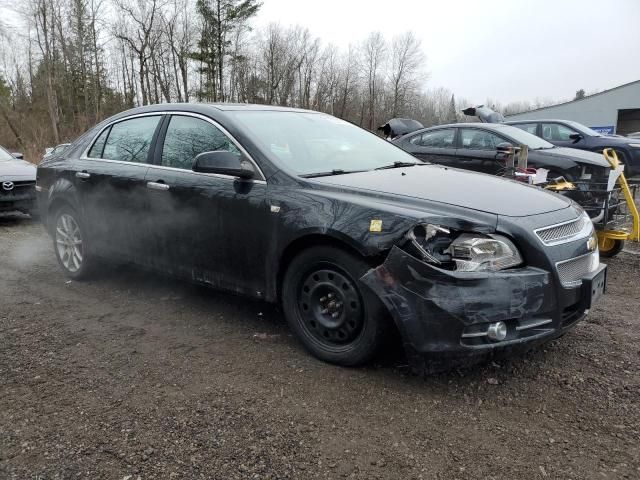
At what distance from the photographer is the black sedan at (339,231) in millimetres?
2783

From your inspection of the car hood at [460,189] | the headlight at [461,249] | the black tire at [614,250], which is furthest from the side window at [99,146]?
the black tire at [614,250]

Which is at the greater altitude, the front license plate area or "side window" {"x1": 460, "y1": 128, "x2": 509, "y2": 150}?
"side window" {"x1": 460, "y1": 128, "x2": 509, "y2": 150}

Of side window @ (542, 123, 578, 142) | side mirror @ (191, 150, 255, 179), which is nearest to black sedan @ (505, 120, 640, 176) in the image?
side window @ (542, 123, 578, 142)

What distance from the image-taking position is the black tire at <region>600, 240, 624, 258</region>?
6.10m

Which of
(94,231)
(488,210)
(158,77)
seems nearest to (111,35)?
(158,77)

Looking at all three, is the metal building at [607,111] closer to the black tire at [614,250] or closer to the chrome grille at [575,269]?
the black tire at [614,250]

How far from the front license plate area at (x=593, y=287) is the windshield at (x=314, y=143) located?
1.66 m

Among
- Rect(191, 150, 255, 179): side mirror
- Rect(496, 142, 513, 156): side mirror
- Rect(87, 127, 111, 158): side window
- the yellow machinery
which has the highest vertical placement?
Rect(496, 142, 513, 156): side mirror

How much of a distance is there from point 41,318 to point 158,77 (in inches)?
1674

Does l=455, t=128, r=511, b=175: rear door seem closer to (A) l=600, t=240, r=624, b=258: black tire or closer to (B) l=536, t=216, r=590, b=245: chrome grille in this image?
(A) l=600, t=240, r=624, b=258: black tire

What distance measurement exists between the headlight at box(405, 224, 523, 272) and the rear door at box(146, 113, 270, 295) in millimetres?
1123

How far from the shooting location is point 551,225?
3.01 m

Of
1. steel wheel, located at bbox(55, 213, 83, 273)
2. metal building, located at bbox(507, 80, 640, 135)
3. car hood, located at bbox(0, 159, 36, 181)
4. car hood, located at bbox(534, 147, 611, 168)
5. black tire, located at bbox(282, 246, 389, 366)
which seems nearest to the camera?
black tire, located at bbox(282, 246, 389, 366)

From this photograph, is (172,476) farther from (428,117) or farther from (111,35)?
(428,117)
